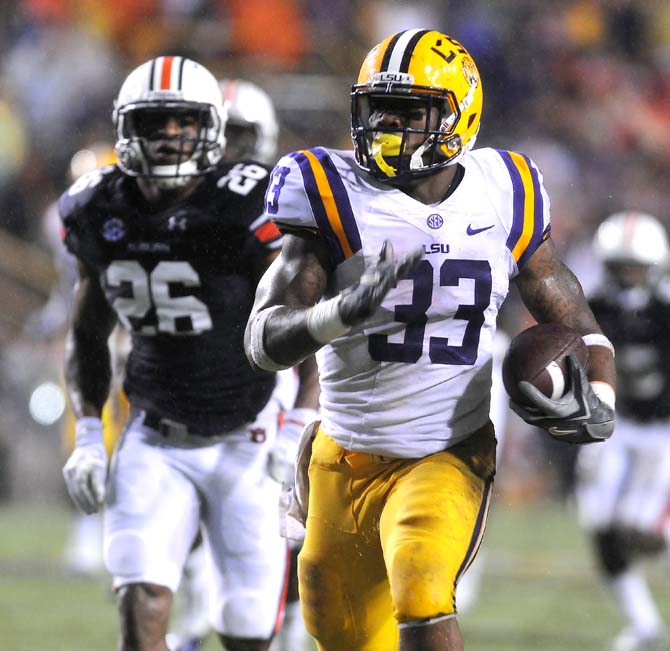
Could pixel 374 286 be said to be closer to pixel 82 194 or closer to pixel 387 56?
pixel 387 56

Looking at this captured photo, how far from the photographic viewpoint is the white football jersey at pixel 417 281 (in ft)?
9.70

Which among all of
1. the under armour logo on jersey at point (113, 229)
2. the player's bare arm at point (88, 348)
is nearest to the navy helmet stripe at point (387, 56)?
the under armour logo on jersey at point (113, 229)

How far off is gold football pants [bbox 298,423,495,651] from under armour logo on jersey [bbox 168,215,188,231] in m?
0.79

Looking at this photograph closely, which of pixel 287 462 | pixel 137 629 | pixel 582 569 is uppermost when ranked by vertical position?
pixel 287 462

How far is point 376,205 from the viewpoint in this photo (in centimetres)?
298

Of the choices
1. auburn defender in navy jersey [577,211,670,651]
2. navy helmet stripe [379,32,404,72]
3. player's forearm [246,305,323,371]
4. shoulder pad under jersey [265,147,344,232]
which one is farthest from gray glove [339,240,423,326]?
auburn defender in navy jersey [577,211,670,651]

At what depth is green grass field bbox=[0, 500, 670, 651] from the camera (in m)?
5.46

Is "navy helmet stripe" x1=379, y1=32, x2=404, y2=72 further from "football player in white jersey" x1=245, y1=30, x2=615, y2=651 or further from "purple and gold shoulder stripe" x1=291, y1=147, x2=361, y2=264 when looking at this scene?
"purple and gold shoulder stripe" x1=291, y1=147, x2=361, y2=264

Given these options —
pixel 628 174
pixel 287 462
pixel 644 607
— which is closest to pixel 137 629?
pixel 287 462

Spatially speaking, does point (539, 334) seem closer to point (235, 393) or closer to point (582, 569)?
point (235, 393)

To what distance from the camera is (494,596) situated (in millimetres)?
6480

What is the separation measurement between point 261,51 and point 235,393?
6.05 metres

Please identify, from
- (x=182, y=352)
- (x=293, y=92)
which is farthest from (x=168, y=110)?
(x=293, y=92)

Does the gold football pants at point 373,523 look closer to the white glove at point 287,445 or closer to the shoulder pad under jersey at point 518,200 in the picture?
the shoulder pad under jersey at point 518,200
